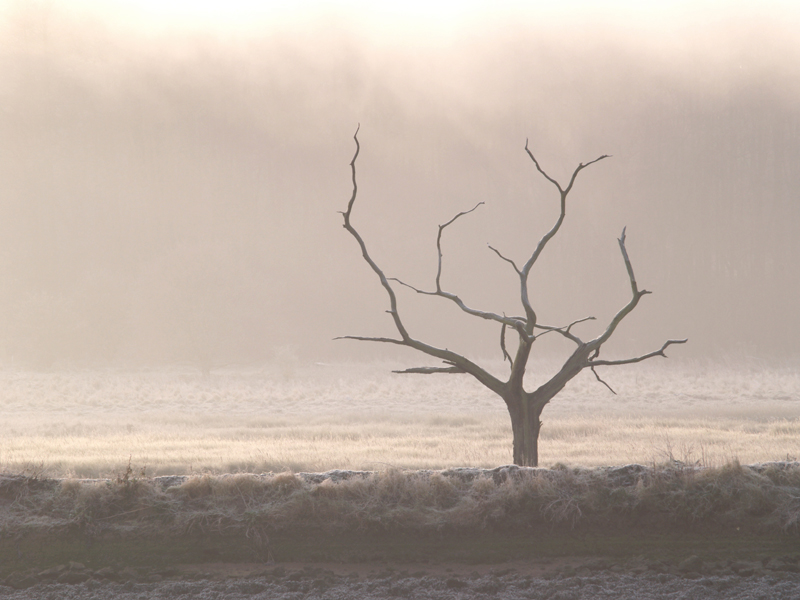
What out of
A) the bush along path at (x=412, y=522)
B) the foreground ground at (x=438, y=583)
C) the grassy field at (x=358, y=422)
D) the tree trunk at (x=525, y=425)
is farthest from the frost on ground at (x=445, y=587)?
the tree trunk at (x=525, y=425)

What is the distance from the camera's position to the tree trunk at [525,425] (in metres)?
11.2

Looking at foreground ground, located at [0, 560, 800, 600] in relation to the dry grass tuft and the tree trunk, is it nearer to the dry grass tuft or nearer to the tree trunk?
the dry grass tuft

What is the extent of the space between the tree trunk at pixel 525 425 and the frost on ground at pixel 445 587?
3329 millimetres

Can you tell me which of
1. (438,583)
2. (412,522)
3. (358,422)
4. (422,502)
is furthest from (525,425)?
(358,422)

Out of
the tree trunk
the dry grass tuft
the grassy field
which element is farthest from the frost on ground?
the tree trunk

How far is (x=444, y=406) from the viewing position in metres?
33.8

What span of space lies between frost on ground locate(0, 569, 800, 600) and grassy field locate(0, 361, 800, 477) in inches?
99.8

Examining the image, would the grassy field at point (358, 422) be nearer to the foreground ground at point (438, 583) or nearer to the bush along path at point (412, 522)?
the bush along path at point (412, 522)

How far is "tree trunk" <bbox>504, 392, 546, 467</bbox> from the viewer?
1123cm

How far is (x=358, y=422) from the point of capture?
2667cm

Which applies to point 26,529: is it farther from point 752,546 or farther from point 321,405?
point 321,405

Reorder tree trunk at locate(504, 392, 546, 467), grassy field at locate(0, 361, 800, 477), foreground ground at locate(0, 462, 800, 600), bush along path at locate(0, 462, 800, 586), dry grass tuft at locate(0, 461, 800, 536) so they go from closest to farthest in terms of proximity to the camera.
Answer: foreground ground at locate(0, 462, 800, 600), bush along path at locate(0, 462, 800, 586), dry grass tuft at locate(0, 461, 800, 536), tree trunk at locate(504, 392, 546, 467), grassy field at locate(0, 361, 800, 477)

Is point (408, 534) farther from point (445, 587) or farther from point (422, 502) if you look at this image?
point (445, 587)

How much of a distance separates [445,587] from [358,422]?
62.5ft
